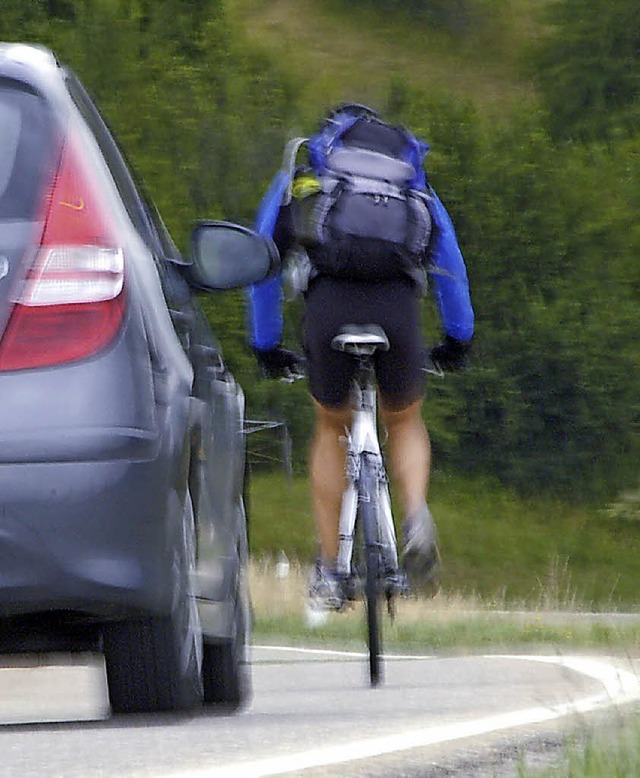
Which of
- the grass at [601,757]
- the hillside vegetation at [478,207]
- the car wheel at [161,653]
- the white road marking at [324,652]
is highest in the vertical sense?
the hillside vegetation at [478,207]

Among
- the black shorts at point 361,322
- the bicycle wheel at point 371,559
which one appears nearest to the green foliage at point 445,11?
the black shorts at point 361,322

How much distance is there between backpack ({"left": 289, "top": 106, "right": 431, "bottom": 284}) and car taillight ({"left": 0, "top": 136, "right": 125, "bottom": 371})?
267 centimetres

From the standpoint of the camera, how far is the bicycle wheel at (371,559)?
6668 millimetres

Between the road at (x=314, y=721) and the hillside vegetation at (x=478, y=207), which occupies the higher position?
the hillside vegetation at (x=478, y=207)

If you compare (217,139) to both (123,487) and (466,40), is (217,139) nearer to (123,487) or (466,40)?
(123,487)

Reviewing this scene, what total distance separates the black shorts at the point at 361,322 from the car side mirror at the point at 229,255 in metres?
2.00

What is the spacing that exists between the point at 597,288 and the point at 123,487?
204 feet

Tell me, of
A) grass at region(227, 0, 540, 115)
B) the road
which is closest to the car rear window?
the road

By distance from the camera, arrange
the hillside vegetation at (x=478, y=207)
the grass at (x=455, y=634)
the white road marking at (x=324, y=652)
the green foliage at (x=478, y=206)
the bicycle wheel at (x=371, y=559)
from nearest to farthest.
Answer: the bicycle wheel at (x=371, y=559) < the white road marking at (x=324, y=652) < the grass at (x=455, y=634) < the hillside vegetation at (x=478, y=207) < the green foliage at (x=478, y=206)

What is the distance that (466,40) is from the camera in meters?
128

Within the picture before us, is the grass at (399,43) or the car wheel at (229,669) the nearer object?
the car wheel at (229,669)

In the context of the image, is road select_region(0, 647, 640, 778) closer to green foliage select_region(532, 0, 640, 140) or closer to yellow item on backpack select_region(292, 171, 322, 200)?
yellow item on backpack select_region(292, 171, 322, 200)

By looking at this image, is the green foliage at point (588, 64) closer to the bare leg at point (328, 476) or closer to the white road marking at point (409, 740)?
the bare leg at point (328, 476)

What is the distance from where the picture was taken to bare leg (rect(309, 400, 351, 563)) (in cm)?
740
